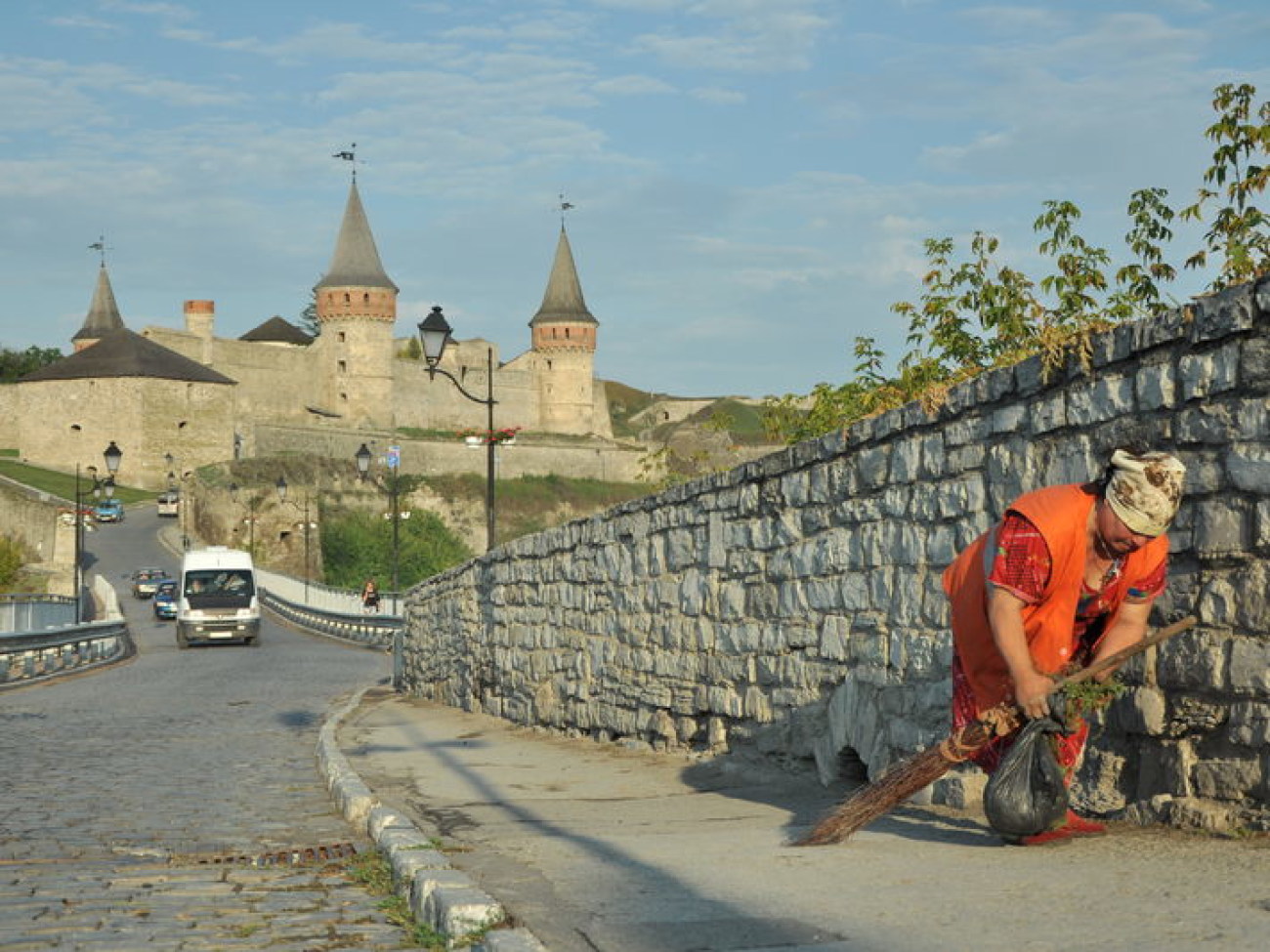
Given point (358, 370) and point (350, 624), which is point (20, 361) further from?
point (350, 624)

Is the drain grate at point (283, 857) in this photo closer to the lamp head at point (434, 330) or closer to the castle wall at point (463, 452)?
the lamp head at point (434, 330)

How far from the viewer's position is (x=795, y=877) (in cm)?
530

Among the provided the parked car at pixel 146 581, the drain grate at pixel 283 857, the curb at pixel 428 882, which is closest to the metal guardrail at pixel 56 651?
the curb at pixel 428 882

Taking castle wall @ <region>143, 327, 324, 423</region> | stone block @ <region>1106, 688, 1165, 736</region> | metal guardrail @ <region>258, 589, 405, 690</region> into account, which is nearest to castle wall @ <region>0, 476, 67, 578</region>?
castle wall @ <region>143, 327, 324, 423</region>

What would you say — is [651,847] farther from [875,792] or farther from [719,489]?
[719,489]

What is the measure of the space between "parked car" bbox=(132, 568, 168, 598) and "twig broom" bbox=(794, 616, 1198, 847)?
52998 millimetres

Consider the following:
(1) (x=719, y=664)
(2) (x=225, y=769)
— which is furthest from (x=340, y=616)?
(1) (x=719, y=664)

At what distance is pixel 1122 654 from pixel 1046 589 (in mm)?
333

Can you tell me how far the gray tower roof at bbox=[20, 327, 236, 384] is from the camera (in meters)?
95.9

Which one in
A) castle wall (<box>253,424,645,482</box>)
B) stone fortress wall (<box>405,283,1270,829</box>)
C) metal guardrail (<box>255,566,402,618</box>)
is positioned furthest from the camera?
castle wall (<box>253,424,645,482</box>)

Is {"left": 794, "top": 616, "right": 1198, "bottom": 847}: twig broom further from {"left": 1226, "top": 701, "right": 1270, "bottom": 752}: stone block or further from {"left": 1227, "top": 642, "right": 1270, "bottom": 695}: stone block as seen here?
{"left": 1226, "top": 701, "right": 1270, "bottom": 752}: stone block

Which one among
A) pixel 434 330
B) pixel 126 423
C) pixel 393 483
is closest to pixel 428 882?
pixel 434 330

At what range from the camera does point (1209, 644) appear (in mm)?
5438

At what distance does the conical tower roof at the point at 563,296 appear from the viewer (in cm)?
11125
